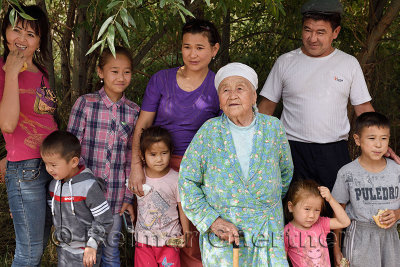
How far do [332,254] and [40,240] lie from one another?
6.66 ft

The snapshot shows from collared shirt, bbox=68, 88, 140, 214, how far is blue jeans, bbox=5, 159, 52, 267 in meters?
0.36

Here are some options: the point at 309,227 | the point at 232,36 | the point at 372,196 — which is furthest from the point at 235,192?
the point at 232,36

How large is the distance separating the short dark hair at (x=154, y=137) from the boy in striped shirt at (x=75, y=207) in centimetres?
41

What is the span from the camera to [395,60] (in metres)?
6.21

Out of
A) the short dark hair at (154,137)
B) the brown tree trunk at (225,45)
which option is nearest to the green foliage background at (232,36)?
the brown tree trunk at (225,45)

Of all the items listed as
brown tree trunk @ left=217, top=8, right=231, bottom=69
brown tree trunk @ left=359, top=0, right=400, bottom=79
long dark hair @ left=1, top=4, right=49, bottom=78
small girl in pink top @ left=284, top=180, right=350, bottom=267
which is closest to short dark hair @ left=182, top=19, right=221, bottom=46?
long dark hair @ left=1, top=4, right=49, bottom=78

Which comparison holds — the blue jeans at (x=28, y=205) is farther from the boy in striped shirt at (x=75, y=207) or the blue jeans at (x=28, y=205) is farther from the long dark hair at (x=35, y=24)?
the long dark hair at (x=35, y=24)

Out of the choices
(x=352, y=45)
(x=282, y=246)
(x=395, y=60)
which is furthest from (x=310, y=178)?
(x=395, y=60)

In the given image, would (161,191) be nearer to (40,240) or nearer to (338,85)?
(40,240)

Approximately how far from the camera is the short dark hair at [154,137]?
321cm

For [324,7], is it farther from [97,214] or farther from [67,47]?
[67,47]

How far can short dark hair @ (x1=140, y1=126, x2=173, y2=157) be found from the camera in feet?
10.5

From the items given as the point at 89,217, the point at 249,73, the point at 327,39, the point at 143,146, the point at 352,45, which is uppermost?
the point at 352,45

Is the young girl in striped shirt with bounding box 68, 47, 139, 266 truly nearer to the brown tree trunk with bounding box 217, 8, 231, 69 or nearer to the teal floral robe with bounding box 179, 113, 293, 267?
the teal floral robe with bounding box 179, 113, 293, 267
